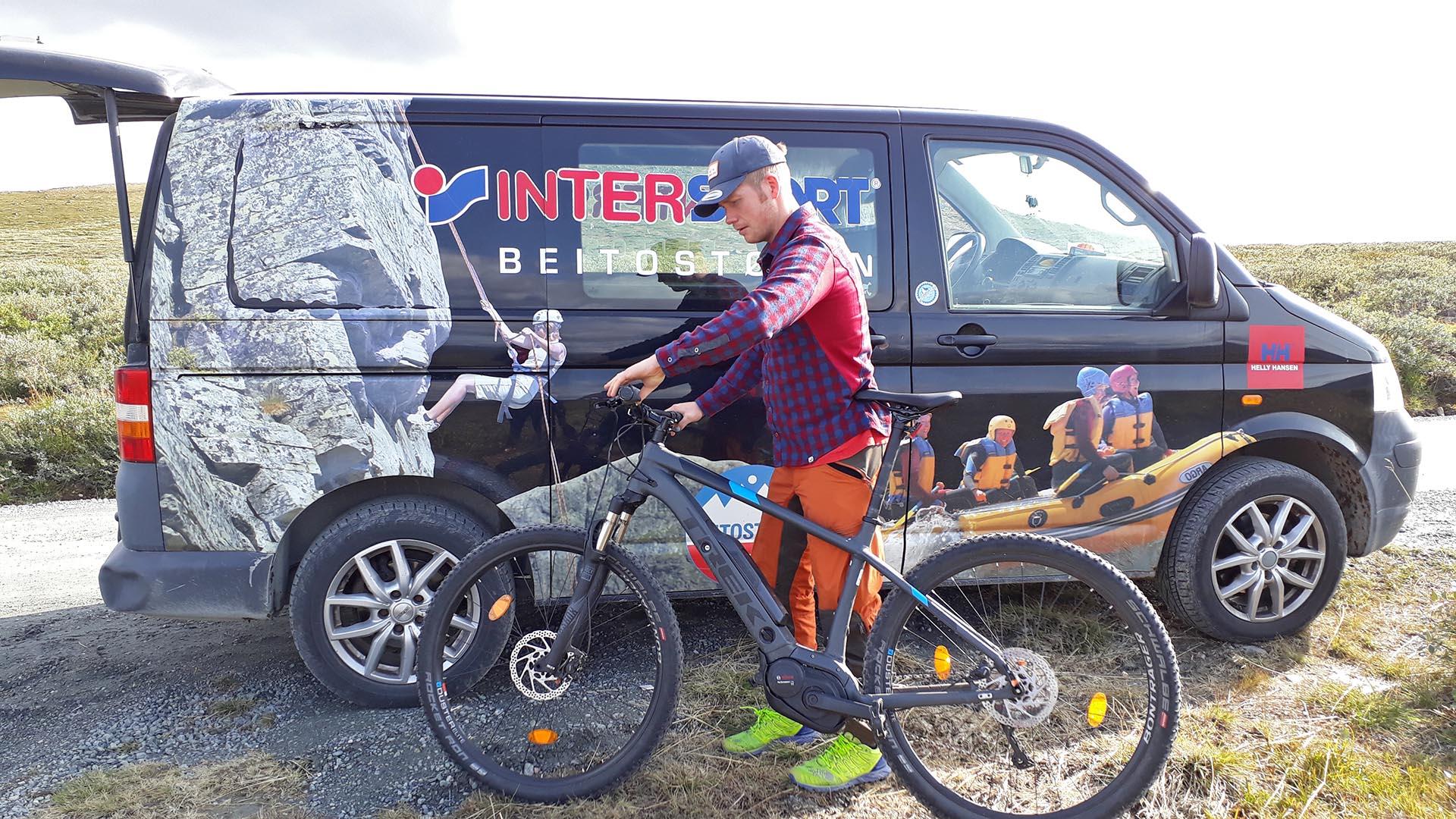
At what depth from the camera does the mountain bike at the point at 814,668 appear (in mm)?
2521

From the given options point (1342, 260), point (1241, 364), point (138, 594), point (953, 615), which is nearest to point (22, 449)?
point (138, 594)

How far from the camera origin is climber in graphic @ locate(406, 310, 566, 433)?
10.6ft

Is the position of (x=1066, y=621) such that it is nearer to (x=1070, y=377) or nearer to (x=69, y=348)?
(x=1070, y=377)

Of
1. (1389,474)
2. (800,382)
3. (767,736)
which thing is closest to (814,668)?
(767,736)

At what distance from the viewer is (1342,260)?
29.1 m

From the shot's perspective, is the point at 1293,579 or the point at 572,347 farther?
the point at 1293,579

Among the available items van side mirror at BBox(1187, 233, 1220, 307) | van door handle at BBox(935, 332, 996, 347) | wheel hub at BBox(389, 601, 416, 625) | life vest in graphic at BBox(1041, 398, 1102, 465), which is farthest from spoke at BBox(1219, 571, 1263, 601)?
wheel hub at BBox(389, 601, 416, 625)

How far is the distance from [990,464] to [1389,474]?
71.4 inches

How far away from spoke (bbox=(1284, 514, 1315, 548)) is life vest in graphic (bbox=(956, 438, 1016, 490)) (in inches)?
48.5

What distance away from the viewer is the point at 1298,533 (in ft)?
12.1

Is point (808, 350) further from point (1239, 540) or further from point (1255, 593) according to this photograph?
point (1255, 593)

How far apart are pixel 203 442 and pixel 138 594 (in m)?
0.60

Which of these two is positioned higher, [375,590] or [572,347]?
[572,347]

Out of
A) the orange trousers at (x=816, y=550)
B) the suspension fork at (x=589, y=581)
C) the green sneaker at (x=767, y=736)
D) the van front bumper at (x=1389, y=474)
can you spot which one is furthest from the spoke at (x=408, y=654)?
the van front bumper at (x=1389, y=474)
